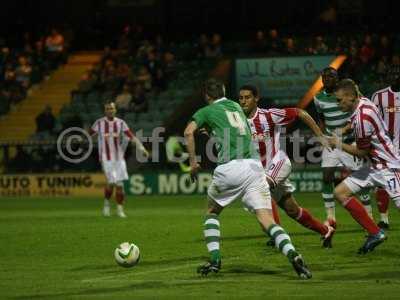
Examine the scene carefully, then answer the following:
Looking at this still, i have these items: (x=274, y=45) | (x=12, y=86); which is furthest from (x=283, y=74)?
(x=12, y=86)

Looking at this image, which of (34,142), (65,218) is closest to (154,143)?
(34,142)

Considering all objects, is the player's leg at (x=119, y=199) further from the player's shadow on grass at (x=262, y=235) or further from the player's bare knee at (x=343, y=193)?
the player's bare knee at (x=343, y=193)

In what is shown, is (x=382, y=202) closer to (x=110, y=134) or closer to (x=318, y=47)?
(x=110, y=134)

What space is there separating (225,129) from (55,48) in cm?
2531

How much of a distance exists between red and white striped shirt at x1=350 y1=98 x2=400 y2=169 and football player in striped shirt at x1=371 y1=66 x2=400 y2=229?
3.65m

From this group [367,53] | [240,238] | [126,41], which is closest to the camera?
[240,238]

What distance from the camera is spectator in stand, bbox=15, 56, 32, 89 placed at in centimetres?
3350

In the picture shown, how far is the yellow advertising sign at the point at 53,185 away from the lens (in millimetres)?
27953

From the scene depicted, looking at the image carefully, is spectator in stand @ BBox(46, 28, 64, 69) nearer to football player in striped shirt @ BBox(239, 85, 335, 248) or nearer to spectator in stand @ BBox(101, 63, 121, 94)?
spectator in stand @ BBox(101, 63, 121, 94)

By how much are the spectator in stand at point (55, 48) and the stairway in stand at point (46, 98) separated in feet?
1.07

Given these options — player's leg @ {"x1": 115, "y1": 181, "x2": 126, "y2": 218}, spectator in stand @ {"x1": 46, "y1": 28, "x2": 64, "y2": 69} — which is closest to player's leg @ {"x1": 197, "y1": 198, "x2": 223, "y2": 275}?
player's leg @ {"x1": 115, "y1": 181, "x2": 126, "y2": 218}

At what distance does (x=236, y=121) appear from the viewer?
34.9ft

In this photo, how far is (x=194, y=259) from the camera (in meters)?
12.2

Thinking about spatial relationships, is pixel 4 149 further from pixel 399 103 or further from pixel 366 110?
pixel 366 110
